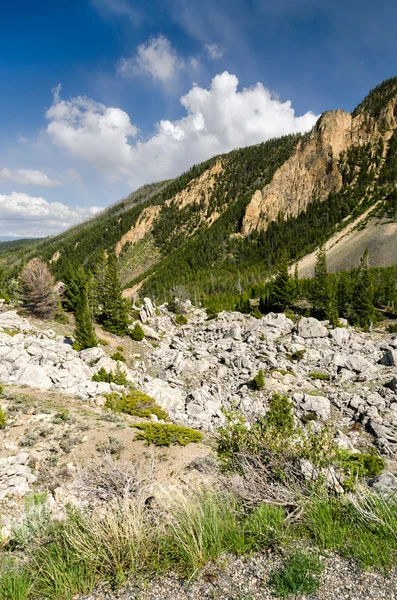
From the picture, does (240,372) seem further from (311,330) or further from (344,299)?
(344,299)

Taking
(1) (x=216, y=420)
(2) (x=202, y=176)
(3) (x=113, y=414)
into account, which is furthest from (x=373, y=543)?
(2) (x=202, y=176)

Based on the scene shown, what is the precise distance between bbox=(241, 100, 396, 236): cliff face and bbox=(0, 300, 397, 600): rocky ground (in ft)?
366

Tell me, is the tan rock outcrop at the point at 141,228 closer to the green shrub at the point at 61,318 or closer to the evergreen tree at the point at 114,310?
the green shrub at the point at 61,318

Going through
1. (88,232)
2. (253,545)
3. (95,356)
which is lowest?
(95,356)

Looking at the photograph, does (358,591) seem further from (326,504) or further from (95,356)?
(95,356)

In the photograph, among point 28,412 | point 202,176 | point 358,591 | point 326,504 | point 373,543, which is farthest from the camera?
point 202,176

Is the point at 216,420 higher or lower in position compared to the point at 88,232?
lower

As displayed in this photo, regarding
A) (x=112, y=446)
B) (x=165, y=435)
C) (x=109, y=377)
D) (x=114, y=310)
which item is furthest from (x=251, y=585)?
(x=114, y=310)

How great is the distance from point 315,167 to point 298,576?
16294 centimetres

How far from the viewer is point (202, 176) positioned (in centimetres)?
18475

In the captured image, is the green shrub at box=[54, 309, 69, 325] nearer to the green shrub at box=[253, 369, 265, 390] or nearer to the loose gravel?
the green shrub at box=[253, 369, 265, 390]

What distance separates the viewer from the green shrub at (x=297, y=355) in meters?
28.7

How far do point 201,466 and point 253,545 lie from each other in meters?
4.83

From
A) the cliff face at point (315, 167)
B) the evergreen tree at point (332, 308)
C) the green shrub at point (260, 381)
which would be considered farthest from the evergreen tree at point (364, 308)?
the cliff face at point (315, 167)
